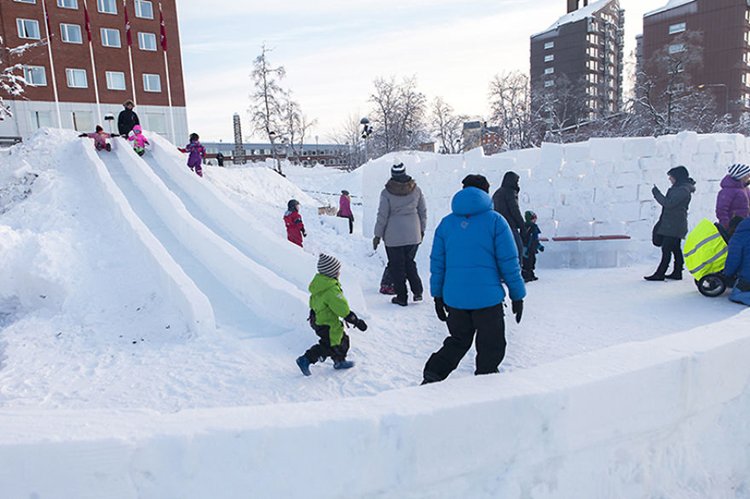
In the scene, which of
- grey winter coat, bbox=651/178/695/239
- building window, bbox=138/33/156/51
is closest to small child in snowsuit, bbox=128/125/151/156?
grey winter coat, bbox=651/178/695/239

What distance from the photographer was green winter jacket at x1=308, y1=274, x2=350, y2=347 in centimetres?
426

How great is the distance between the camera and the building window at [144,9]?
3189cm

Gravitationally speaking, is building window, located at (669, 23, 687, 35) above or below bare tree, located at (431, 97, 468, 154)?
above

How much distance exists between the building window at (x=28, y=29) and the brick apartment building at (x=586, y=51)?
154ft

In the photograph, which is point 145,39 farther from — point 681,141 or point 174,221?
point 681,141

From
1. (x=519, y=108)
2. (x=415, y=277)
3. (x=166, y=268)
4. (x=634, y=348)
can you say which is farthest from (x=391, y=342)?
(x=519, y=108)

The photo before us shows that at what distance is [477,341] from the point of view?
321cm

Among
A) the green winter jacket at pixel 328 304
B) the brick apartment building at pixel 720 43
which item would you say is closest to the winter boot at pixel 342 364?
the green winter jacket at pixel 328 304

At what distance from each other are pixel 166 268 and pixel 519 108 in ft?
137

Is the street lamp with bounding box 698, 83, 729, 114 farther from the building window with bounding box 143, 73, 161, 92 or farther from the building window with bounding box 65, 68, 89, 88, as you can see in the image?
the building window with bounding box 65, 68, 89, 88

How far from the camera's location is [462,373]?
4234 millimetres

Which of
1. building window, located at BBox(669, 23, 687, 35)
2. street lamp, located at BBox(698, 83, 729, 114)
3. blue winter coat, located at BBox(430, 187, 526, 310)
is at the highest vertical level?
building window, located at BBox(669, 23, 687, 35)

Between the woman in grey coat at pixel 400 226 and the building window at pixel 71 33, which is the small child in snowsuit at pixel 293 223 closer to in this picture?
the woman in grey coat at pixel 400 226

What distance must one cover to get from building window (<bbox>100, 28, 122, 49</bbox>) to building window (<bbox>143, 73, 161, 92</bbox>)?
2388 millimetres
